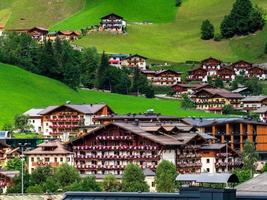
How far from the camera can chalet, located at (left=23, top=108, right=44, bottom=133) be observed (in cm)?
14695

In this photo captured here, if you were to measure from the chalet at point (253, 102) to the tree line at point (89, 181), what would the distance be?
215ft

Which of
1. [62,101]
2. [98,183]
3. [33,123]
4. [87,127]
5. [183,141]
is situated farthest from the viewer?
[62,101]

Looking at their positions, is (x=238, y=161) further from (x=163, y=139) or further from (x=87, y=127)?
(x=87, y=127)

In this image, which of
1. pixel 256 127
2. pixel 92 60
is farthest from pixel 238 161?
pixel 92 60

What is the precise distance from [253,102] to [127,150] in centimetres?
5859

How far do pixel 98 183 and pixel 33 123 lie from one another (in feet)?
153

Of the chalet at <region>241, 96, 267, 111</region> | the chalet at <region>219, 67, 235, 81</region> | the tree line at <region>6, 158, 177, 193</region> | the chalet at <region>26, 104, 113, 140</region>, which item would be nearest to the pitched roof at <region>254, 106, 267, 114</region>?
the chalet at <region>241, 96, 267, 111</region>

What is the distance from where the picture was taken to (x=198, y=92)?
176m

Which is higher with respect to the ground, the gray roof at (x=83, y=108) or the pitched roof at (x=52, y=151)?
the gray roof at (x=83, y=108)

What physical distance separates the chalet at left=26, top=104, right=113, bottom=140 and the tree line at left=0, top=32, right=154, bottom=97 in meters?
23.1

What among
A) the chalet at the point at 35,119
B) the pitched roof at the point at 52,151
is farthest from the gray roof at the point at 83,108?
the pitched roof at the point at 52,151

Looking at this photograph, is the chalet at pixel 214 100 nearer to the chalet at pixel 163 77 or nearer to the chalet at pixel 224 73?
the chalet at pixel 163 77

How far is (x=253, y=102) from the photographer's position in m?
172

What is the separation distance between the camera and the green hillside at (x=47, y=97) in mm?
158000
